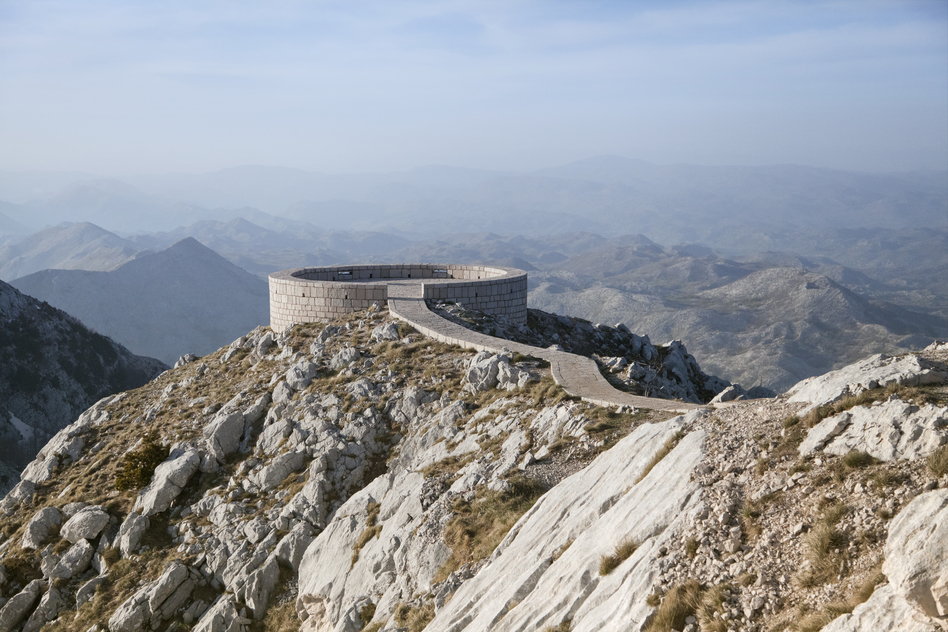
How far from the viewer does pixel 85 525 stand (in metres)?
21.8

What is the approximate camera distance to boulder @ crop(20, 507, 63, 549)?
72.9 ft

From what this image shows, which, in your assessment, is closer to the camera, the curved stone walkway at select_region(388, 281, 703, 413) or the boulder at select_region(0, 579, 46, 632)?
the curved stone walkway at select_region(388, 281, 703, 413)

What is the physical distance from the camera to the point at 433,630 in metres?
12.3

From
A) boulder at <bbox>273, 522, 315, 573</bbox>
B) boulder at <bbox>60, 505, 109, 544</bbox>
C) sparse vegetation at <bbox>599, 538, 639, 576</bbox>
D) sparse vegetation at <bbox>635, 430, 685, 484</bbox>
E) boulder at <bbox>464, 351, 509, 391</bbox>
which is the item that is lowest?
boulder at <bbox>60, 505, 109, 544</bbox>

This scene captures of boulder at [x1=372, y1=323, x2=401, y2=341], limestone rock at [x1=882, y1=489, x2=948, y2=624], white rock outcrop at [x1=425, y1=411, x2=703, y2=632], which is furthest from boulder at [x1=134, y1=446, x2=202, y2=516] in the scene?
limestone rock at [x1=882, y1=489, x2=948, y2=624]

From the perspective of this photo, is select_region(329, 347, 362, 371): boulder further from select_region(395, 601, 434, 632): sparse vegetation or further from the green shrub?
select_region(395, 601, 434, 632): sparse vegetation

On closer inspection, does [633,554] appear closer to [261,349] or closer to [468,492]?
[468,492]

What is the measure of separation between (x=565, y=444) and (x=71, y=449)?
2198 cm

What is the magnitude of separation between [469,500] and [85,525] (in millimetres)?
13855

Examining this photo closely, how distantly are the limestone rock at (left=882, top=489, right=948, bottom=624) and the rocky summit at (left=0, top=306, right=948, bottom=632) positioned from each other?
25 millimetres

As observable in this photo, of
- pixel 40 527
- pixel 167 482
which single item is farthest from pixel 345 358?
pixel 40 527

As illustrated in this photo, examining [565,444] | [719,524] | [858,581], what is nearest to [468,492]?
[565,444]

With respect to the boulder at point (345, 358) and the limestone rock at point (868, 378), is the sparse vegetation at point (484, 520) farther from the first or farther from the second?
the boulder at point (345, 358)

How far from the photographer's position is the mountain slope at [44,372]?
78.1 meters
